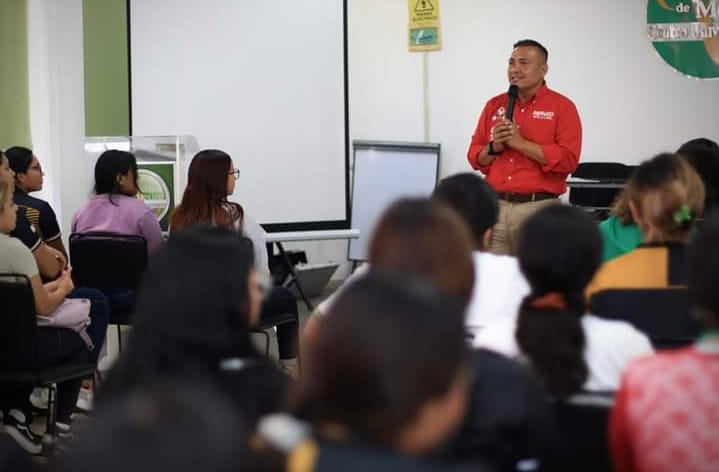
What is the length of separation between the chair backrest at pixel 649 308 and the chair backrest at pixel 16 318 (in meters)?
1.93

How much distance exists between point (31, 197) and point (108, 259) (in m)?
0.56

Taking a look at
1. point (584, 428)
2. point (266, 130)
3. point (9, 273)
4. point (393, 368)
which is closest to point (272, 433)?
point (393, 368)

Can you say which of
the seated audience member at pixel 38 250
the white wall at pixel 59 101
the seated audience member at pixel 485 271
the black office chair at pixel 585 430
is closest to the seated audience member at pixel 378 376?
the black office chair at pixel 585 430

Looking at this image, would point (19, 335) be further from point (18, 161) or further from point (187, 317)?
point (187, 317)

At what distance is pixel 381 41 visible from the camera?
766cm

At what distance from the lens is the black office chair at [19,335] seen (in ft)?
10.7

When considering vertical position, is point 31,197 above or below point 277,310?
above

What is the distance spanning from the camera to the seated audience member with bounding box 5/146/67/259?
448 cm

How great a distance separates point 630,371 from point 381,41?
6.32m

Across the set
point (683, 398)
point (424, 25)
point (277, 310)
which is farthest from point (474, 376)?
point (424, 25)

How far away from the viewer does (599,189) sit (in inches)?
234

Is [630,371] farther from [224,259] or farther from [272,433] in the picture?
[272,433]

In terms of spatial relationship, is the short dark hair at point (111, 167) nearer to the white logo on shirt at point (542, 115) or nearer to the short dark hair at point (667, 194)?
the white logo on shirt at point (542, 115)

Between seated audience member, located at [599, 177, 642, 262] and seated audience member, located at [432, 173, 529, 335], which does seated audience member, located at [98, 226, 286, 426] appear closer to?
seated audience member, located at [432, 173, 529, 335]
